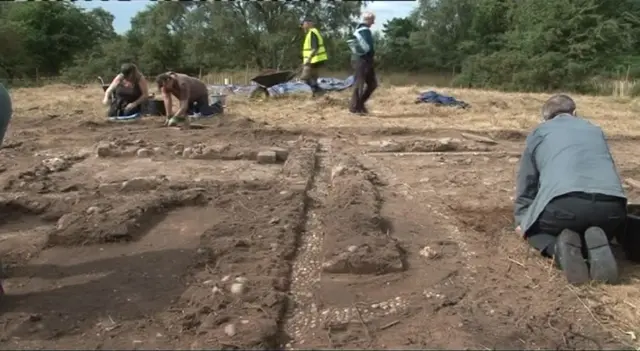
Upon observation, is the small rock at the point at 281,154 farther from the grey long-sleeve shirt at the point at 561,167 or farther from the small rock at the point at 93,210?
the grey long-sleeve shirt at the point at 561,167

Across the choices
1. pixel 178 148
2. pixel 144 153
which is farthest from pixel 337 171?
pixel 144 153

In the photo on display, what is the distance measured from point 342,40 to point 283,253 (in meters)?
34.0

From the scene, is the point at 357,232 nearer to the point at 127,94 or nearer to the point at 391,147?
the point at 391,147

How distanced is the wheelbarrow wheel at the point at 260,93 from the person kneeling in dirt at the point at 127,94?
11.0ft

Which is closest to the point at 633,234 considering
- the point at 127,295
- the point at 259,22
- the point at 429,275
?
the point at 429,275

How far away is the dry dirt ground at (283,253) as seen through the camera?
318cm

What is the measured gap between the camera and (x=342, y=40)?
3719 centimetres

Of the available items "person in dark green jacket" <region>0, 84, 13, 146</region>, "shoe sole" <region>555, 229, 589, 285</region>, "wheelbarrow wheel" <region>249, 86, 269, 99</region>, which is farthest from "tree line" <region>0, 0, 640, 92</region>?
"person in dark green jacket" <region>0, 84, 13, 146</region>

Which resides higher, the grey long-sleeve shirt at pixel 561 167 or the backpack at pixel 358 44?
the backpack at pixel 358 44

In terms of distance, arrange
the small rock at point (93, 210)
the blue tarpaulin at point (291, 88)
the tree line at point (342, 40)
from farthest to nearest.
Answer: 1. the tree line at point (342, 40)
2. the blue tarpaulin at point (291, 88)
3. the small rock at point (93, 210)

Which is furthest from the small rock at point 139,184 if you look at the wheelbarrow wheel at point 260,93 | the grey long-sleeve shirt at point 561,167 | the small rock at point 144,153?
the wheelbarrow wheel at point 260,93

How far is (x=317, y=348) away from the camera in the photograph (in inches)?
118

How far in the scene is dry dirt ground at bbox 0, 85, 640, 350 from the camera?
3.18 meters

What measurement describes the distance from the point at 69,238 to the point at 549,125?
3.36 meters
